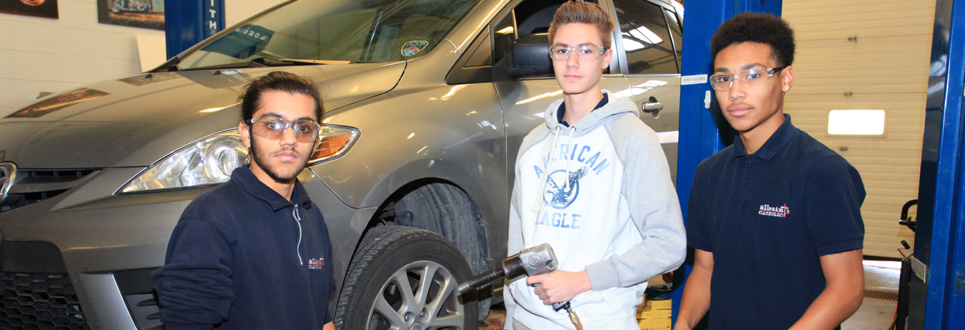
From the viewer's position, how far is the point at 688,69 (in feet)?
8.14

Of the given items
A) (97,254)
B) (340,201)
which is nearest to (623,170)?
(340,201)

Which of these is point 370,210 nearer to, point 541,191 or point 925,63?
point 541,191

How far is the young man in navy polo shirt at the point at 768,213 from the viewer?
52.6 inches

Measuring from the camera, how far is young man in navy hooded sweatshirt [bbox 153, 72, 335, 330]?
4.12ft

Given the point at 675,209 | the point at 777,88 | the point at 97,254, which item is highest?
the point at 777,88

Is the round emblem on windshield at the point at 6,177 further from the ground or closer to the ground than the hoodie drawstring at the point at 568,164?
closer to the ground

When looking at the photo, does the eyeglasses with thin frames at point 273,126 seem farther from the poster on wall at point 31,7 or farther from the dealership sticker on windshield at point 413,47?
the poster on wall at point 31,7

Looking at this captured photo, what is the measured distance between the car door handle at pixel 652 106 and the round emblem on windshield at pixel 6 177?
2.61m

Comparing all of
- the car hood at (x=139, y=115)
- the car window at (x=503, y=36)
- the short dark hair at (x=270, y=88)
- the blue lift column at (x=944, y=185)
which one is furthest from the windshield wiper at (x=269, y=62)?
the blue lift column at (x=944, y=185)

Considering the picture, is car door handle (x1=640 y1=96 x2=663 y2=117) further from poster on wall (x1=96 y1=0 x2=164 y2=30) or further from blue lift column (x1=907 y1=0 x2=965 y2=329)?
poster on wall (x1=96 y1=0 x2=164 y2=30)

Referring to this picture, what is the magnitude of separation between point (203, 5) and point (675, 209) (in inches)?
152

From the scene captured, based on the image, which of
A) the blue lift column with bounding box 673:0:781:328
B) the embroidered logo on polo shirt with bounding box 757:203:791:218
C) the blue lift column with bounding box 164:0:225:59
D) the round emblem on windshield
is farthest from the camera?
the blue lift column with bounding box 164:0:225:59

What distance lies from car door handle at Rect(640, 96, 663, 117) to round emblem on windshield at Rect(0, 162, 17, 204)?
261 cm

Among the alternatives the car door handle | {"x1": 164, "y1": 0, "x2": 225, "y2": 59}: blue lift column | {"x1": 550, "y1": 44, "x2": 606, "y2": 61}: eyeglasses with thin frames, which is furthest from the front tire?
{"x1": 164, "y1": 0, "x2": 225, "y2": 59}: blue lift column
